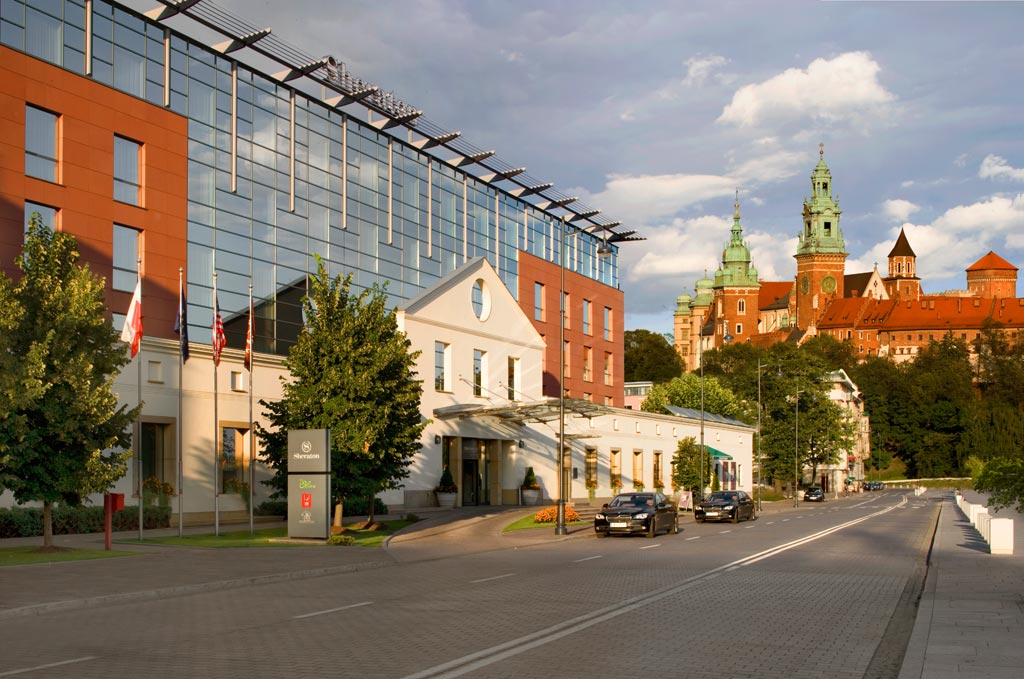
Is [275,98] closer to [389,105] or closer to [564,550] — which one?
[389,105]

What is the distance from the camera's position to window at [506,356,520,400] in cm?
5231

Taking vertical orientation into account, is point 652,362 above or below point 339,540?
above

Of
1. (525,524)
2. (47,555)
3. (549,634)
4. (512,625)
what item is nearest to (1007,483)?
(549,634)

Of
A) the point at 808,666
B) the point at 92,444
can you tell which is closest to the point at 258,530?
the point at 92,444

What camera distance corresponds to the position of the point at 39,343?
72.9 feet

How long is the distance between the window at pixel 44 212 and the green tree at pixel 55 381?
9830mm

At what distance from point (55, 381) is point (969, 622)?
18.7 metres

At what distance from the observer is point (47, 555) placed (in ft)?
73.5

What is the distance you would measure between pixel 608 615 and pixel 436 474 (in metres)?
31.3

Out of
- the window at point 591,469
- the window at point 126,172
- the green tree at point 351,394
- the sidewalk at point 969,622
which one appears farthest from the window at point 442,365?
the sidewalk at point 969,622

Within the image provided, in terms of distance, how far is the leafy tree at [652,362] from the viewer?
153m

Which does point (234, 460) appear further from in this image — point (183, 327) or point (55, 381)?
point (55, 381)

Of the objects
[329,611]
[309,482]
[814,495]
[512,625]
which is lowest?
[814,495]

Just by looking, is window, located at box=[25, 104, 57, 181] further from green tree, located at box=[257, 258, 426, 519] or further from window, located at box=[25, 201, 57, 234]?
green tree, located at box=[257, 258, 426, 519]
